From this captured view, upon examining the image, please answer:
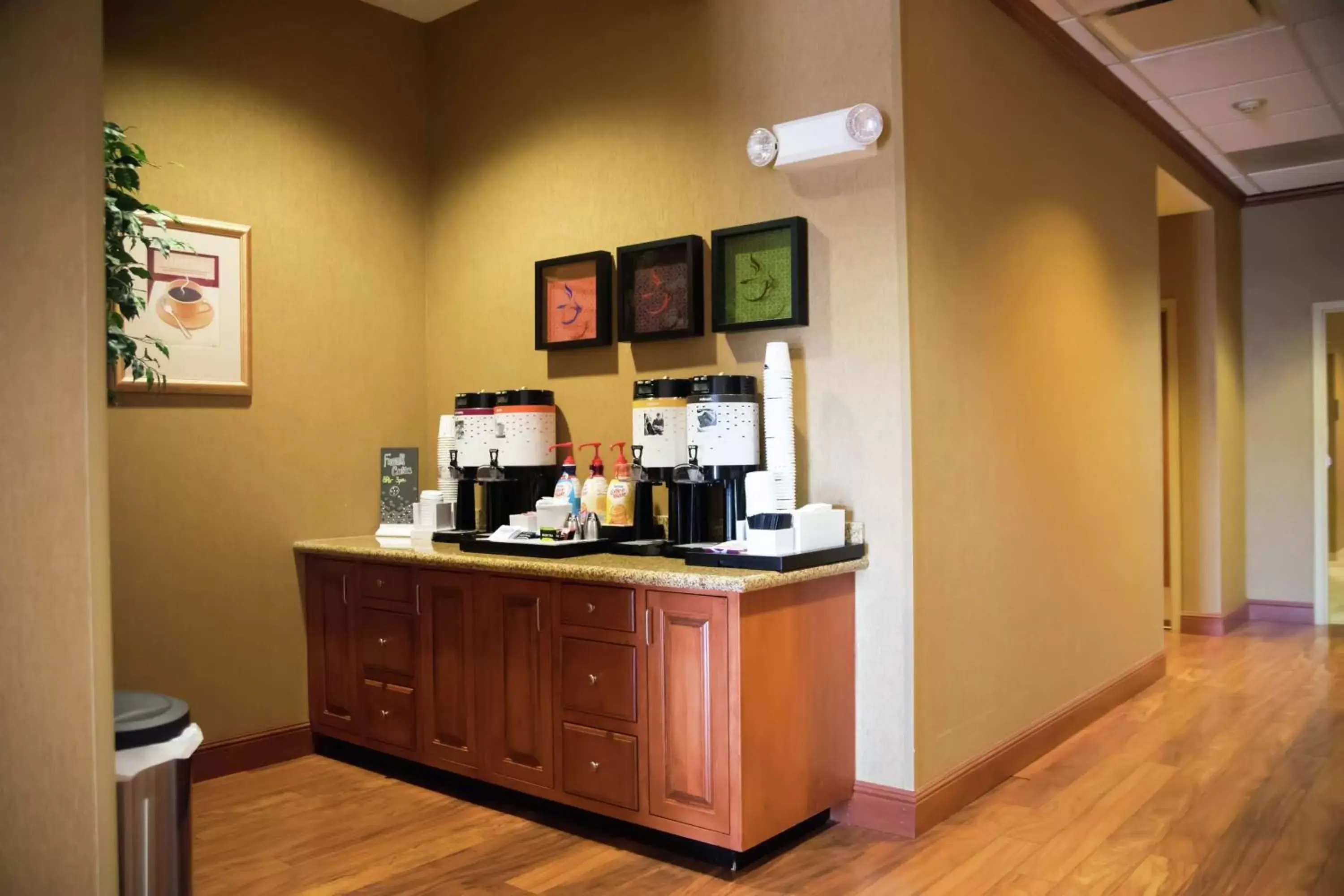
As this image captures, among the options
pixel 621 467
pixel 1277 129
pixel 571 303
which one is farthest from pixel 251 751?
pixel 1277 129

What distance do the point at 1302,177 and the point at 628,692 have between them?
586 centimetres

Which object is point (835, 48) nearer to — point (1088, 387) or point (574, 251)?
point (574, 251)

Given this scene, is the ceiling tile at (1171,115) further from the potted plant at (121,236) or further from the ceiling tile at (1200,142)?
the potted plant at (121,236)

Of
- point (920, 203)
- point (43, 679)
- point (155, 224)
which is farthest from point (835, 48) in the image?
point (43, 679)

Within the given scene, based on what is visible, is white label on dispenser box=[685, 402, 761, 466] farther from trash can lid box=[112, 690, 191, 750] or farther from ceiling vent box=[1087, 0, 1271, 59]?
ceiling vent box=[1087, 0, 1271, 59]

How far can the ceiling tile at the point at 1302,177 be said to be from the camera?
248 inches

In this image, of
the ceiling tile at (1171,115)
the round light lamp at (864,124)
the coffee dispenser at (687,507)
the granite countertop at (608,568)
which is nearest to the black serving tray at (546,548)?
the granite countertop at (608,568)

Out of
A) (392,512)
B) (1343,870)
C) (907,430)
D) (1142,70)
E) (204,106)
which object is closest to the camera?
(1343,870)

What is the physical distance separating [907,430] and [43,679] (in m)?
2.32

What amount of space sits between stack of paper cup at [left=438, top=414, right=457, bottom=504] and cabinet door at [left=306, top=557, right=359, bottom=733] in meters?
0.46

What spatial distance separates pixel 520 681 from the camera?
3.31 meters

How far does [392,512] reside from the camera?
430 cm

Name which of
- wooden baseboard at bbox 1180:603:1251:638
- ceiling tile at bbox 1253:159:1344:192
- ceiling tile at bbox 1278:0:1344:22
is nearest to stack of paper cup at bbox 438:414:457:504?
ceiling tile at bbox 1278:0:1344:22

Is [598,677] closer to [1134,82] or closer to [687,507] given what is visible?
[687,507]
